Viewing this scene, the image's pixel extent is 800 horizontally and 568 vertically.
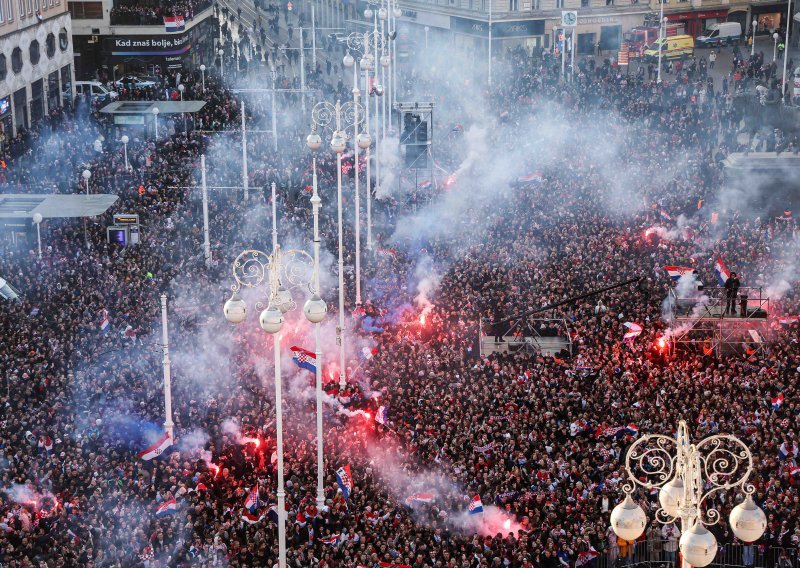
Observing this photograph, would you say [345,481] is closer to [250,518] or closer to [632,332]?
[250,518]

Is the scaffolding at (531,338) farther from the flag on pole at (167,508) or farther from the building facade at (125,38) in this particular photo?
the building facade at (125,38)

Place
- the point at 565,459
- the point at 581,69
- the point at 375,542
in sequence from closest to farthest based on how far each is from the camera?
1. the point at 375,542
2. the point at 565,459
3. the point at 581,69

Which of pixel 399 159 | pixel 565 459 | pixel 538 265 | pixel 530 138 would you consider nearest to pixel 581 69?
pixel 530 138

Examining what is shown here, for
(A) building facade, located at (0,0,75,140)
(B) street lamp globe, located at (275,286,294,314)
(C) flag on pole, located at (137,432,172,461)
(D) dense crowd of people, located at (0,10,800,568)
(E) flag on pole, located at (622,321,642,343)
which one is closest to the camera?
(B) street lamp globe, located at (275,286,294,314)

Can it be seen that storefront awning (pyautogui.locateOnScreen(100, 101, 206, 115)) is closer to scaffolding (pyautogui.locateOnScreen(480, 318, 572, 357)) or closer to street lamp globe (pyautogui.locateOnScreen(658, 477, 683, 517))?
scaffolding (pyautogui.locateOnScreen(480, 318, 572, 357))

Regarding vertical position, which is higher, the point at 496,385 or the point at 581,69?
the point at 581,69

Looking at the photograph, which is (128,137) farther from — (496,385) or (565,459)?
(565,459)

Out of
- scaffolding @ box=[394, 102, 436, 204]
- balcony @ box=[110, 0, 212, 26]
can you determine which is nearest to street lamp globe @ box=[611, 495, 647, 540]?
scaffolding @ box=[394, 102, 436, 204]
